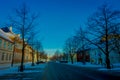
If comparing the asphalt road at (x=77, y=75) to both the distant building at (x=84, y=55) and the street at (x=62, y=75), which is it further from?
the distant building at (x=84, y=55)

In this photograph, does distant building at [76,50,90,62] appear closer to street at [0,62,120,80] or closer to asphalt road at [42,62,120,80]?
asphalt road at [42,62,120,80]

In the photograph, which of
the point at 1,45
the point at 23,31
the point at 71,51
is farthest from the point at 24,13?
the point at 71,51

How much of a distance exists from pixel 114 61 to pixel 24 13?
179ft

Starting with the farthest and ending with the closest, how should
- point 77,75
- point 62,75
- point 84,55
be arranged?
point 84,55 < point 77,75 < point 62,75

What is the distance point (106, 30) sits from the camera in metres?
40.9

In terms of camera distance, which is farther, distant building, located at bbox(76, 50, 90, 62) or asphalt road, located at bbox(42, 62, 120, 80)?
distant building, located at bbox(76, 50, 90, 62)

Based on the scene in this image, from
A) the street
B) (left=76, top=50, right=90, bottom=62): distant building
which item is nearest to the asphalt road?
the street

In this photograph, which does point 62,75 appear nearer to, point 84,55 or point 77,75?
point 77,75

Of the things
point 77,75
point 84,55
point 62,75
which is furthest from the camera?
point 84,55

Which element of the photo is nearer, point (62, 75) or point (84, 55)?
point (62, 75)

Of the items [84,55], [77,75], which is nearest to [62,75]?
[77,75]

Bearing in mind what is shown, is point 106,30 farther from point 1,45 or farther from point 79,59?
point 79,59

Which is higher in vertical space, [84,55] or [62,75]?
[84,55]

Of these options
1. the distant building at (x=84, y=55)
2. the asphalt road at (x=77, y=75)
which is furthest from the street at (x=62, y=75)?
the distant building at (x=84, y=55)
